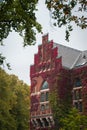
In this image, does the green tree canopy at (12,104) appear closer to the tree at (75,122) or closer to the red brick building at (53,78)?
the red brick building at (53,78)

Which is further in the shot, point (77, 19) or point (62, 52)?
point (62, 52)

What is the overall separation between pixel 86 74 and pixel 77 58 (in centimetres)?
656

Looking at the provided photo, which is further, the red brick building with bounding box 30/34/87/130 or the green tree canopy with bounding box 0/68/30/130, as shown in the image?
the green tree canopy with bounding box 0/68/30/130

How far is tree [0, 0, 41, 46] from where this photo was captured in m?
18.5

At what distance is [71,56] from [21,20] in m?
31.4

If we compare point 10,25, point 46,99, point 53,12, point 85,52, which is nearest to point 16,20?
point 10,25

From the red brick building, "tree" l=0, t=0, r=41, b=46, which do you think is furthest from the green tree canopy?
"tree" l=0, t=0, r=41, b=46

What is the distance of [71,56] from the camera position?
166ft

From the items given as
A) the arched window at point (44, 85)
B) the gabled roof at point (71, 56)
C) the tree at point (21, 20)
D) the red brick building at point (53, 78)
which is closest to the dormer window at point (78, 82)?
the red brick building at point (53, 78)

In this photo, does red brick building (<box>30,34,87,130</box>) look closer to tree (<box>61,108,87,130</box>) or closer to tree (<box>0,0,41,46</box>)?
tree (<box>61,108,87,130</box>)

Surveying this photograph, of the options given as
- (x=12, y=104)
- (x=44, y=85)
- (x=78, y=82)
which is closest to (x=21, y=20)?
(x=78, y=82)

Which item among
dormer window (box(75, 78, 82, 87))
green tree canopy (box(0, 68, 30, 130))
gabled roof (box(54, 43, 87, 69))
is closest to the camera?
dormer window (box(75, 78, 82, 87))

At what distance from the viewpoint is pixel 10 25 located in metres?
20.2

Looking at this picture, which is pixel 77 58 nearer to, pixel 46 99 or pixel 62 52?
pixel 62 52
